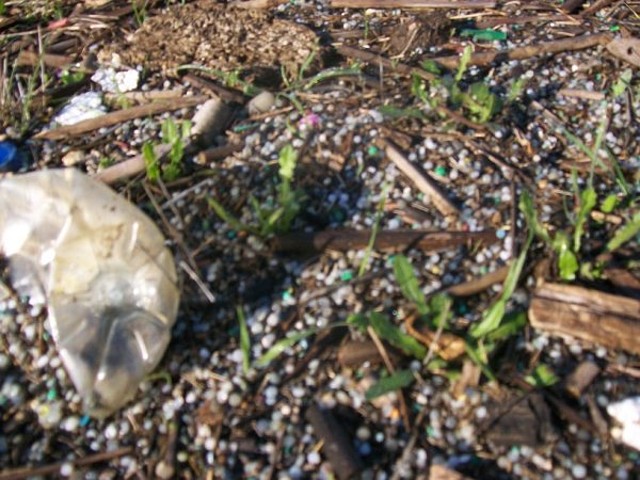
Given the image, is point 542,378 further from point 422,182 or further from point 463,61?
point 463,61

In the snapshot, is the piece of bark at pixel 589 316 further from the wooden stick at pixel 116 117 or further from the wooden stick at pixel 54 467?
the wooden stick at pixel 116 117

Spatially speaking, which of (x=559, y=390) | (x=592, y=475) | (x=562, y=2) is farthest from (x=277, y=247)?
(x=562, y=2)

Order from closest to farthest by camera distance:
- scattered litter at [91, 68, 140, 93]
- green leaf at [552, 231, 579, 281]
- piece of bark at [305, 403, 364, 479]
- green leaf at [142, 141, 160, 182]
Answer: piece of bark at [305, 403, 364, 479] < green leaf at [552, 231, 579, 281] < green leaf at [142, 141, 160, 182] < scattered litter at [91, 68, 140, 93]

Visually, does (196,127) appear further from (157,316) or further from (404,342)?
(404,342)

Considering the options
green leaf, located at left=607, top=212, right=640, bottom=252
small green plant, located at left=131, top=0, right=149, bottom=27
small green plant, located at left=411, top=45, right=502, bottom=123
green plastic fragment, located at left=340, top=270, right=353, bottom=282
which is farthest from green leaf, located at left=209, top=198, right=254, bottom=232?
small green plant, located at left=131, top=0, right=149, bottom=27

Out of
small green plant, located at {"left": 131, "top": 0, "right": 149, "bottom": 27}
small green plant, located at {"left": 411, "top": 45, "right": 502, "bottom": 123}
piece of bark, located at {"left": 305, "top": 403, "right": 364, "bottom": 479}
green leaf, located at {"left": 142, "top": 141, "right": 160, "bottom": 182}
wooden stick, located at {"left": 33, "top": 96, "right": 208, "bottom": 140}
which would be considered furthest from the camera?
small green plant, located at {"left": 131, "top": 0, "right": 149, "bottom": 27}

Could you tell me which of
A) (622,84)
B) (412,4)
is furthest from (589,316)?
(412,4)

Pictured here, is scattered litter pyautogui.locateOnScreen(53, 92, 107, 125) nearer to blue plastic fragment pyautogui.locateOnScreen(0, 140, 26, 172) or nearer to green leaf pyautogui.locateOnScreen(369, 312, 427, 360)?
blue plastic fragment pyautogui.locateOnScreen(0, 140, 26, 172)
